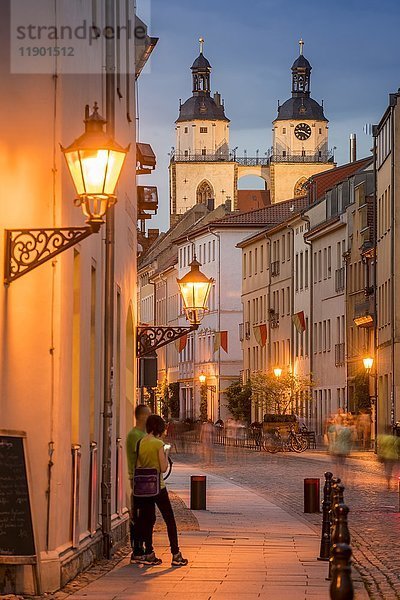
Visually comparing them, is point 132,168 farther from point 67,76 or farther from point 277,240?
point 277,240

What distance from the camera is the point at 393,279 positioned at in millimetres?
67750

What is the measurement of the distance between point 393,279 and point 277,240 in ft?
123

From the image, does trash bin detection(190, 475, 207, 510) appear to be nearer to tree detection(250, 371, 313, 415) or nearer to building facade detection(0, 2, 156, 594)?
building facade detection(0, 2, 156, 594)

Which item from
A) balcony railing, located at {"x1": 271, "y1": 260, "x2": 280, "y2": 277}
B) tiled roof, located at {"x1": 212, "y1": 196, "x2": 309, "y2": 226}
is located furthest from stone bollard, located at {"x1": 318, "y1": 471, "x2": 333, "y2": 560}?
tiled roof, located at {"x1": 212, "y1": 196, "x2": 309, "y2": 226}

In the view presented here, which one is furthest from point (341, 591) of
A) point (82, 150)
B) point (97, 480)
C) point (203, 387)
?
point (203, 387)

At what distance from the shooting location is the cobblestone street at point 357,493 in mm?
18219

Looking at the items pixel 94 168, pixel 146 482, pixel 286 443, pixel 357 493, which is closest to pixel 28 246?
pixel 94 168

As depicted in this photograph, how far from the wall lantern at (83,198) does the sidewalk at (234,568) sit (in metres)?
2.93

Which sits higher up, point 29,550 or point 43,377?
point 43,377

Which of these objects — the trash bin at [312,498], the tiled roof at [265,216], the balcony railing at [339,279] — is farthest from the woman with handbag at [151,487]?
the tiled roof at [265,216]

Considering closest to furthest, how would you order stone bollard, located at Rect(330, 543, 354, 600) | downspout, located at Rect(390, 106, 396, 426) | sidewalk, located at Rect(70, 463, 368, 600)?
→ stone bollard, located at Rect(330, 543, 354, 600) < sidewalk, located at Rect(70, 463, 368, 600) < downspout, located at Rect(390, 106, 396, 426)

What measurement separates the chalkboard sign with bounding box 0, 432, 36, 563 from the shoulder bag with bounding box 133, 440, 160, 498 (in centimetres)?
350

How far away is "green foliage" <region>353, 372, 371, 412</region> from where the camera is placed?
75.1 metres

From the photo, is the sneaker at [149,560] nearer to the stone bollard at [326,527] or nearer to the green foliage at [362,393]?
the stone bollard at [326,527]
